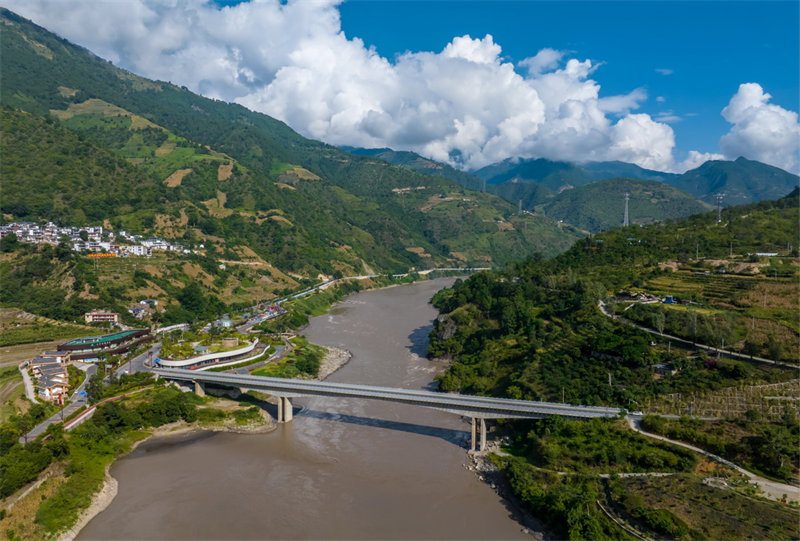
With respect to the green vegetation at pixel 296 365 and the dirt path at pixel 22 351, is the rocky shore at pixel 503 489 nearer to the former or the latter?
the green vegetation at pixel 296 365

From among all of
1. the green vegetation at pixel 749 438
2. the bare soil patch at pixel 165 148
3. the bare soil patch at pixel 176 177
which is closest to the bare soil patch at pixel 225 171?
the bare soil patch at pixel 176 177

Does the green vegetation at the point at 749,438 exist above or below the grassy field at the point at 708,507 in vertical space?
above

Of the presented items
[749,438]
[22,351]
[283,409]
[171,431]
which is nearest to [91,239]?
[22,351]

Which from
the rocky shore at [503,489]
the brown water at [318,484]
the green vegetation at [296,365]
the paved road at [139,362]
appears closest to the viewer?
the brown water at [318,484]

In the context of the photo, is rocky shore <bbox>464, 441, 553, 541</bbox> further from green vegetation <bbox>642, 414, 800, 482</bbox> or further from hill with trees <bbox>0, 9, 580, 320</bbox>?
hill with trees <bbox>0, 9, 580, 320</bbox>

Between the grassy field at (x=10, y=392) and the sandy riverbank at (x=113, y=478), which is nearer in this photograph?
the sandy riverbank at (x=113, y=478)

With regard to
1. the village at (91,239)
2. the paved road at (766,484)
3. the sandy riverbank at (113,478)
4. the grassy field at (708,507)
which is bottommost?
the sandy riverbank at (113,478)

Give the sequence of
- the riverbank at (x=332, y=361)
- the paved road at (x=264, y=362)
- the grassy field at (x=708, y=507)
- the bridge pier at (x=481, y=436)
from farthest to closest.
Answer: the riverbank at (x=332, y=361) < the paved road at (x=264, y=362) < the bridge pier at (x=481, y=436) < the grassy field at (x=708, y=507)

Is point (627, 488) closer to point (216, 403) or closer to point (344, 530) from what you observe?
point (344, 530)

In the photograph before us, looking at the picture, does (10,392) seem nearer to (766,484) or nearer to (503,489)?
(503,489)
